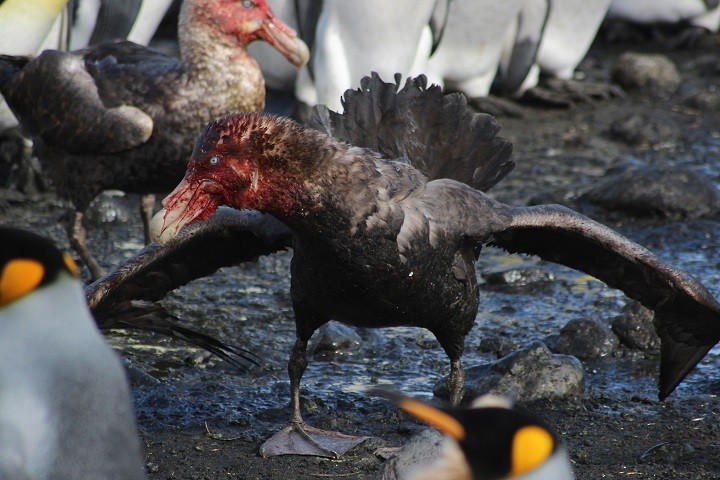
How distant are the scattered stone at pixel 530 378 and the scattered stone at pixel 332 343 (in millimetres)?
623

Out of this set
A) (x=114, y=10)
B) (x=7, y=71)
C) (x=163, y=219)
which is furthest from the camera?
(x=114, y=10)

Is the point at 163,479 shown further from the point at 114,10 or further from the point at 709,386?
the point at 114,10

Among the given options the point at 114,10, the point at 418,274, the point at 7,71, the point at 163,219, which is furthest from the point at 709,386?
the point at 114,10

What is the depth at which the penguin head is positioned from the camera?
2.34m

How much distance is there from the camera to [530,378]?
5156mm

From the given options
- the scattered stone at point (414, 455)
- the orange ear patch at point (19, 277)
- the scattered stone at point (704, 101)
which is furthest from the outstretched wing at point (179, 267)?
the scattered stone at point (704, 101)

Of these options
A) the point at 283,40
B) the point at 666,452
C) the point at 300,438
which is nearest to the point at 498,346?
the point at 666,452

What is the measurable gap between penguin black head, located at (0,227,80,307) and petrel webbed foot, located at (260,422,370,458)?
2.14 m

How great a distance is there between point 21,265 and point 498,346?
349cm

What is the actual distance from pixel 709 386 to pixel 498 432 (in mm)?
3263

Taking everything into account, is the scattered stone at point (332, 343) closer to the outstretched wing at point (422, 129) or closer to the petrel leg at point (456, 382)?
the petrel leg at point (456, 382)

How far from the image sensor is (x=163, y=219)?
4074 millimetres

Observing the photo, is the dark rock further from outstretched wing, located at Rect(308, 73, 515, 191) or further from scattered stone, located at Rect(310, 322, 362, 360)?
outstretched wing, located at Rect(308, 73, 515, 191)

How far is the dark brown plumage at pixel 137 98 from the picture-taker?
6191 millimetres
